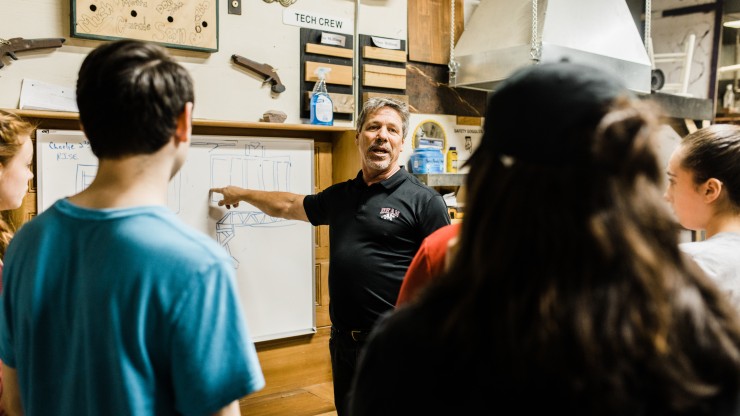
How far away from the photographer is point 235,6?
276 cm

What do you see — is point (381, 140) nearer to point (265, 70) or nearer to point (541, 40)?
point (265, 70)

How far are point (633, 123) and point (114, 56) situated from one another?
746 millimetres

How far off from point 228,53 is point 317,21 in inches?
19.6

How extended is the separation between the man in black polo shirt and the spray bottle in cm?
43

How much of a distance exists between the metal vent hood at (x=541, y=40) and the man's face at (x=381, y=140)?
3.40 feet

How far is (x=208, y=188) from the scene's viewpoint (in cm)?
272

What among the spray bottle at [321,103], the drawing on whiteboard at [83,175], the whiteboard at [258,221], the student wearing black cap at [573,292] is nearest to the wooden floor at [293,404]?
the whiteboard at [258,221]

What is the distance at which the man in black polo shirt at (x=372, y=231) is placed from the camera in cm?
Result: 229

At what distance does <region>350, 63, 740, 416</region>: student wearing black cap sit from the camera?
1.94 ft

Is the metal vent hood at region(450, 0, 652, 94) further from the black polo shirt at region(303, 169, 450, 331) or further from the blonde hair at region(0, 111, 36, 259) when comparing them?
the blonde hair at region(0, 111, 36, 259)

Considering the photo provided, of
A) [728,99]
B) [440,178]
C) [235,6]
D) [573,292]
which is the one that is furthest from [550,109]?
→ [728,99]

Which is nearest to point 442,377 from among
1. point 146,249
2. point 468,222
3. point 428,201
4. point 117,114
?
point 468,222

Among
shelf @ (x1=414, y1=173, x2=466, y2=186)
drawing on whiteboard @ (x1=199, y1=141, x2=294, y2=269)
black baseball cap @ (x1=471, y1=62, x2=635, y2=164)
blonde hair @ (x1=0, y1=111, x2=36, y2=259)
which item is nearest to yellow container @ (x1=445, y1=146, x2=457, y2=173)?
shelf @ (x1=414, y1=173, x2=466, y2=186)

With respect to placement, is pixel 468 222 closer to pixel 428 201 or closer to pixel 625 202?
pixel 625 202
